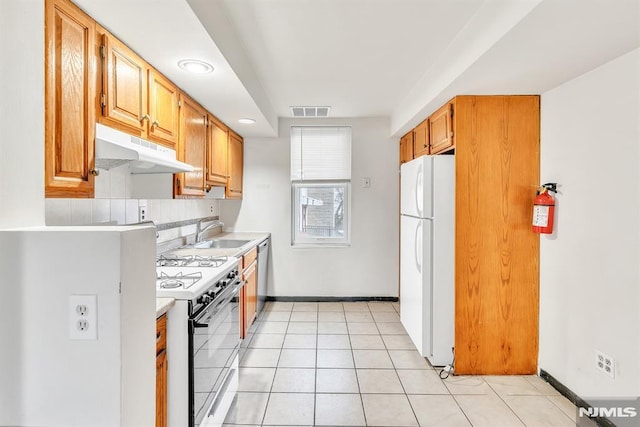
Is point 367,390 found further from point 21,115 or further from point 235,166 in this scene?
point 235,166

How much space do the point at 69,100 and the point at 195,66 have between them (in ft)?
2.68

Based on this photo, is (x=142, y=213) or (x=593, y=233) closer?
(x=593, y=233)

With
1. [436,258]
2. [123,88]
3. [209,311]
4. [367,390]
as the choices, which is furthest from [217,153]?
[367,390]

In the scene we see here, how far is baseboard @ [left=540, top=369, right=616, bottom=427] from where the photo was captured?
1.90 metres

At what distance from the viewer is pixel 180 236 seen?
3.17 meters

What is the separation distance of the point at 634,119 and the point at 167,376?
2.64 meters

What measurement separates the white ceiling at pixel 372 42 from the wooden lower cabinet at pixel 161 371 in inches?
52.4

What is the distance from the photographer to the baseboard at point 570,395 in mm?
1902

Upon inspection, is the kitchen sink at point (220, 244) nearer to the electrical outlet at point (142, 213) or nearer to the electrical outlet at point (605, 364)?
the electrical outlet at point (142, 213)

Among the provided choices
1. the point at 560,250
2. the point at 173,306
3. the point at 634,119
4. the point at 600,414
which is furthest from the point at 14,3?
the point at 600,414

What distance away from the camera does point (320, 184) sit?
4.30 meters

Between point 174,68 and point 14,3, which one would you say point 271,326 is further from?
point 14,3

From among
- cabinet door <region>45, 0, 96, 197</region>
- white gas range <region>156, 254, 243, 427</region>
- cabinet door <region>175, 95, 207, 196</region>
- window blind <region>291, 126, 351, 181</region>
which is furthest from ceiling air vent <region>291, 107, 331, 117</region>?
cabinet door <region>45, 0, 96, 197</region>
